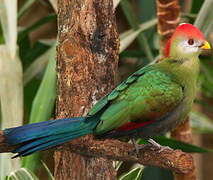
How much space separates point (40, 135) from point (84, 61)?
29 cm

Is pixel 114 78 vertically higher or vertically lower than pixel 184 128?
higher

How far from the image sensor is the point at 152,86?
1.47m

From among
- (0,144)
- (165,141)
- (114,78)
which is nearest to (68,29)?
(114,78)

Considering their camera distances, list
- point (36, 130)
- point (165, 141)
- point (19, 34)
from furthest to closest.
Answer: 1. point (19, 34)
2. point (165, 141)
3. point (36, 130)

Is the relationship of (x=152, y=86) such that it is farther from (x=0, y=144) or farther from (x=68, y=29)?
(x=0, y=144)

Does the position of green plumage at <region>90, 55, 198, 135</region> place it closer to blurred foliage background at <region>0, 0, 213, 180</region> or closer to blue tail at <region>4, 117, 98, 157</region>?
blue tail at <region>4, 117, 98, 157</region>

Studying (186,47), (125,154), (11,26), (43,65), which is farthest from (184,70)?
(43,65)

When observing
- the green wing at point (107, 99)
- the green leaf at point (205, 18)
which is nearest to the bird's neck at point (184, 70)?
the green wing at point (107, 99)

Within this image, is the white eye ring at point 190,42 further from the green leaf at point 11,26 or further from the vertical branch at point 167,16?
the green leaf at point 11,26

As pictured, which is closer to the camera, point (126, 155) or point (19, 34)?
point (126, 155)

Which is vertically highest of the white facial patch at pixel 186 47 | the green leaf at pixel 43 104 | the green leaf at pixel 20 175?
the white facial patch at pixel 186 47

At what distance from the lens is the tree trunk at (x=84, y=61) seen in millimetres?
1563

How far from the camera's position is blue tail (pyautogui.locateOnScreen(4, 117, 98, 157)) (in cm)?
134

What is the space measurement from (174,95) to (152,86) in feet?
0.19
